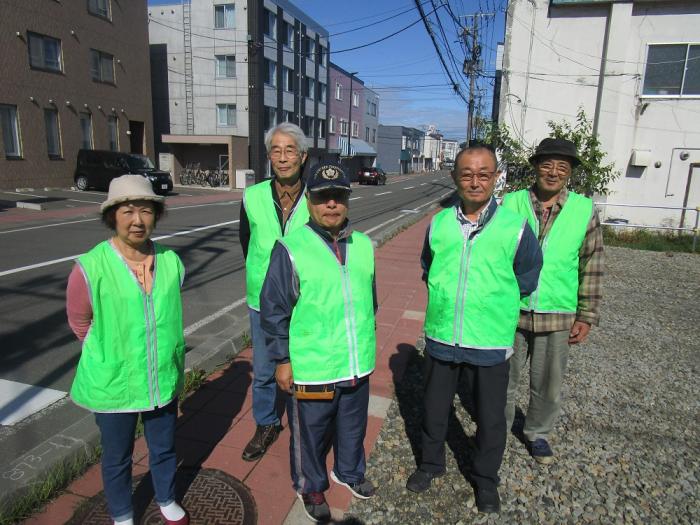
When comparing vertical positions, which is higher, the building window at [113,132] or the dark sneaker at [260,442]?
the building window at [113,132]

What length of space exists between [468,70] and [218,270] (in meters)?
18.9

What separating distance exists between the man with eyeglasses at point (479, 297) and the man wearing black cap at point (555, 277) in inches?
13.1

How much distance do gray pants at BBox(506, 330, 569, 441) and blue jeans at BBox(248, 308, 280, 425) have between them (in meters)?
1.48

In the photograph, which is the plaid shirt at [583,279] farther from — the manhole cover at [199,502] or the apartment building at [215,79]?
the apartment building at [215,79]

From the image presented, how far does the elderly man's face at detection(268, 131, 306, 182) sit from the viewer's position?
2.67m

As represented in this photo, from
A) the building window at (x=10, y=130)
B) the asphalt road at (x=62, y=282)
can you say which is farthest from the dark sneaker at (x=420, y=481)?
the building window at (x=10, y=130)

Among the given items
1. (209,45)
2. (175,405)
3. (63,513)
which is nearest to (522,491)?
(175,405)

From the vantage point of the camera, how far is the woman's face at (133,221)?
2027 mm

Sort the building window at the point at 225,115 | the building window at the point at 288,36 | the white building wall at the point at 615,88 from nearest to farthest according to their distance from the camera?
the white building wall at the point at 615,88
the building window at the point at 225,115
the building window at the point at 288,36

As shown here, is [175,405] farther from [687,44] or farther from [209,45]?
[209,45]

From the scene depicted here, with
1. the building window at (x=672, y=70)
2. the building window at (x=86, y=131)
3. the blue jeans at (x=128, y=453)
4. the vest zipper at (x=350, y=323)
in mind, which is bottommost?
the blue jeans at (x=128, y=453)

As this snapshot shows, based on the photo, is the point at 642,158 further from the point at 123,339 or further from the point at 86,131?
the point at 86,131

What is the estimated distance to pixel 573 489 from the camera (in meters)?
2.75

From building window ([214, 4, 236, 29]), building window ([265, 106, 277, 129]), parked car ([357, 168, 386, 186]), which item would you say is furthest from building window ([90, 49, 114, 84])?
parked car ([357, 168, 386, 186])
